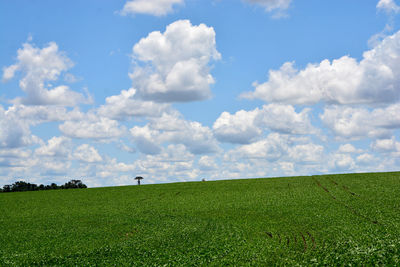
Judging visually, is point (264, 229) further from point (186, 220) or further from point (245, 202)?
point (245, 202)

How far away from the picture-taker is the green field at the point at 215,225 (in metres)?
30.4

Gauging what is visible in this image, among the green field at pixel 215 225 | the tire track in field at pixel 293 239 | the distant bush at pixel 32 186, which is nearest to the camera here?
the green field at pixel 215 225

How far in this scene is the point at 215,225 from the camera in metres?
44.5

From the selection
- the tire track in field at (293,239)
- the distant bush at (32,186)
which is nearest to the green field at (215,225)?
the tire track in field at (293,239)

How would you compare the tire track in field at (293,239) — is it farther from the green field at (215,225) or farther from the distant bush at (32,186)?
the distant bush at (32,186)

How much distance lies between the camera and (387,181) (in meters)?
75.0

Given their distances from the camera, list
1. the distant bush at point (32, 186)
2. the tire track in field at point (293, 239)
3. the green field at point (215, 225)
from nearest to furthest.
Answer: the green field at point (215, 225) → the tire track in field at point (293, 239) → the distant bush at point (32, 186)

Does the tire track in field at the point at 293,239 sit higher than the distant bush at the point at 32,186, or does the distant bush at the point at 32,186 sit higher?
the distant bush at the point at 32,186

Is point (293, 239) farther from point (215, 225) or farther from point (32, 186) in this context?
point (32, 186)

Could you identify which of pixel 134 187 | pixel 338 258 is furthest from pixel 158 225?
pixel 134 187

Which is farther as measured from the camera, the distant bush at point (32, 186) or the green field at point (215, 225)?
the distant bush at point (32, 186)

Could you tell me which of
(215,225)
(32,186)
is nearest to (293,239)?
(215,225)

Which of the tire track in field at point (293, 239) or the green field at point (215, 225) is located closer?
the green field at point (215, 225)

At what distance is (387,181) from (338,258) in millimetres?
58103
